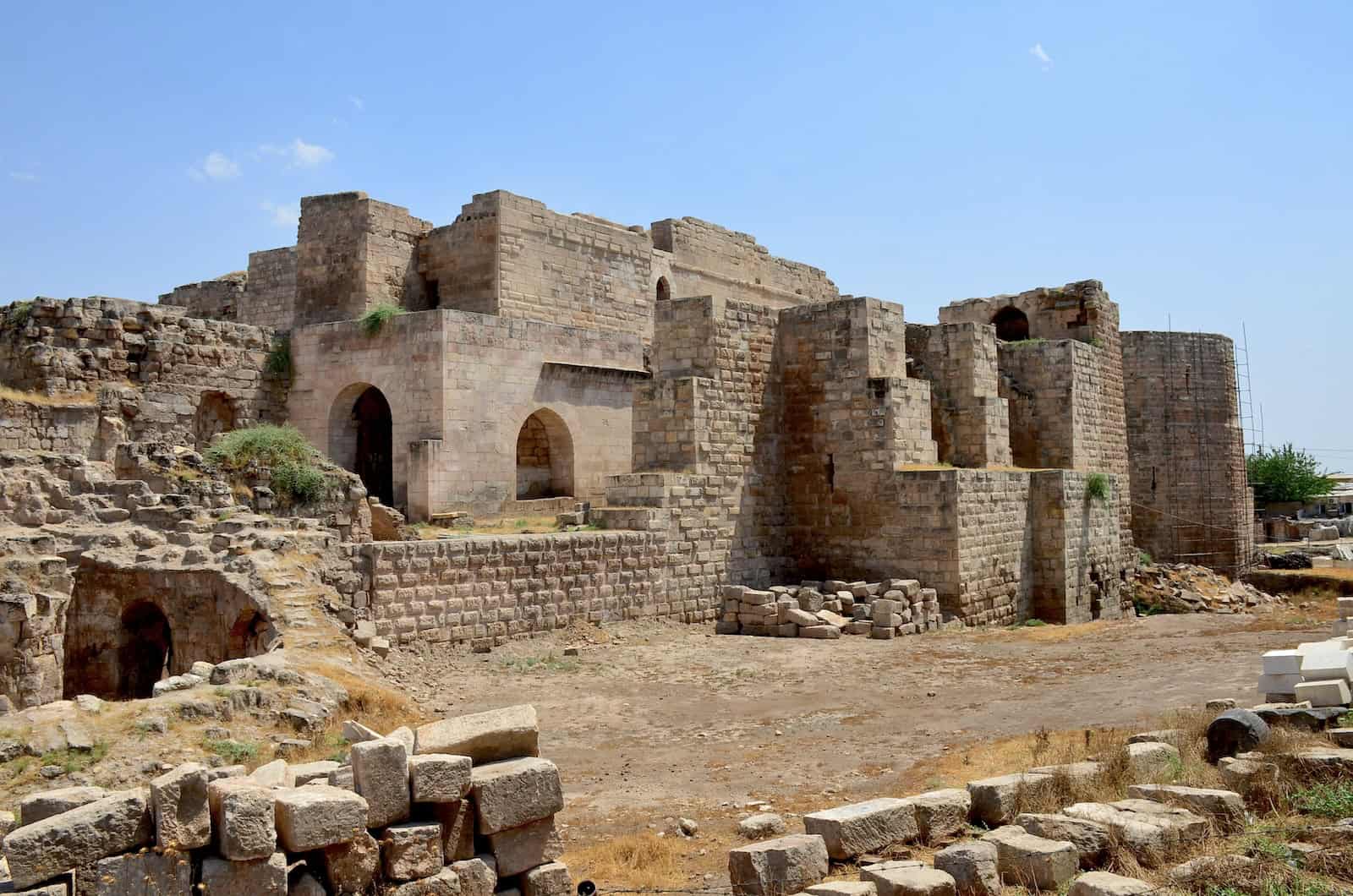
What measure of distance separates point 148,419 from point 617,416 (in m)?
7.67

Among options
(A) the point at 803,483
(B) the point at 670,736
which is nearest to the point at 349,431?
(A) the point at 803,483

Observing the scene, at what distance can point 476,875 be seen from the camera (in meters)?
5.13

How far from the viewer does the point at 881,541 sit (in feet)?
50.3

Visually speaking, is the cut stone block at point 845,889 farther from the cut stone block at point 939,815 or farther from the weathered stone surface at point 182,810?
the weathered stone surface at point 182,810

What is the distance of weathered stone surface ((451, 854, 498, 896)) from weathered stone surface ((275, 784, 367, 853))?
0.54m

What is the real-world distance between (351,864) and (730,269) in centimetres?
2268

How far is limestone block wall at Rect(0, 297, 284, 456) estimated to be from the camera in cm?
1502

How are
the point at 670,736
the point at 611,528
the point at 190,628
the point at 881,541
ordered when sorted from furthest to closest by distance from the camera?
1. the point at 881,541
2. the point at 611,528
3. the point at 190,628
4. the point at 670,736

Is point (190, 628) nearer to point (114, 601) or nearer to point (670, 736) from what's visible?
point (114, 601)

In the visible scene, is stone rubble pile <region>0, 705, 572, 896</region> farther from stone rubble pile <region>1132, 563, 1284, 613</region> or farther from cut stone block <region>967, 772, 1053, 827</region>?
stone rubble pile <region>1132, 563, 1284, 613</region>

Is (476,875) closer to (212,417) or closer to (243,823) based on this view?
(243,823)

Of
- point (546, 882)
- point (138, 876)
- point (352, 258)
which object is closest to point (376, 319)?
point (352, 258)

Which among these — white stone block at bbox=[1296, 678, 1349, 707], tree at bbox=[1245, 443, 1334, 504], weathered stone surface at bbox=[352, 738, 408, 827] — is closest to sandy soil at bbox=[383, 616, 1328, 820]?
white stone block at bbox=[1296, 678, 1349, 707]

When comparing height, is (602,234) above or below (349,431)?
above
